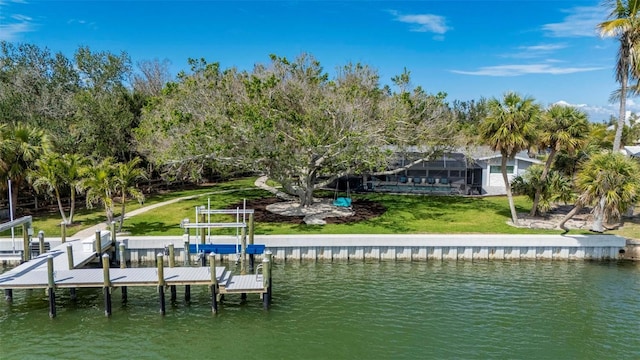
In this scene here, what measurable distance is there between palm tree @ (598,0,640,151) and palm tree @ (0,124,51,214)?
33.1 metres

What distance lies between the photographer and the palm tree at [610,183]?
74.4ft

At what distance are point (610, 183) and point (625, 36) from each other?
901 centimetres

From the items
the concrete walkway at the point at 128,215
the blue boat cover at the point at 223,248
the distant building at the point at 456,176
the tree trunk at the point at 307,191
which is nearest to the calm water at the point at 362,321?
the blue boat cover at the point at 223,248

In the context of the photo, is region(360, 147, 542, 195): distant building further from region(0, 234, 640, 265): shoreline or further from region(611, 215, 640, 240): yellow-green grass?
region(0, 234, 640, 265): shoreline

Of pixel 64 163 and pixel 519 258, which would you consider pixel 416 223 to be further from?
pixel 64 163

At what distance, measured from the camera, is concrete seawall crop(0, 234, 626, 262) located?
73.8ft

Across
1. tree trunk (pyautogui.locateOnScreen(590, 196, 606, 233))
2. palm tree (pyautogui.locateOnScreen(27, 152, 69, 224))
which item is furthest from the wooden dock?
tree trunk (pyautogui.locateOnScreen(590, 196, 606, 233))

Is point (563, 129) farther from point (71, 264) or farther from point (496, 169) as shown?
point (71, 264)

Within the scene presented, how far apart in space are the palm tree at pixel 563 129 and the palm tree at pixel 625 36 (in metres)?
2.86

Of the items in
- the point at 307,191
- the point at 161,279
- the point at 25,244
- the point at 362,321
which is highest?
the point at 307,191

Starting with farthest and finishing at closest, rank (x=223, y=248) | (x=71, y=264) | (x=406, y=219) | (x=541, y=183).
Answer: (x=406, y=219)
(x=541, y=183)
(x=223, y=248)
(x=71, y=264)

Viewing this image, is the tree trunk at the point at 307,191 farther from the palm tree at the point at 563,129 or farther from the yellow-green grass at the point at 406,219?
the palm tree at the point at 563,129

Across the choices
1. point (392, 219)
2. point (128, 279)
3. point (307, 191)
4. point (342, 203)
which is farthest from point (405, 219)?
point (128, 279)

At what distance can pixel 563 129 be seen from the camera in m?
24.7
